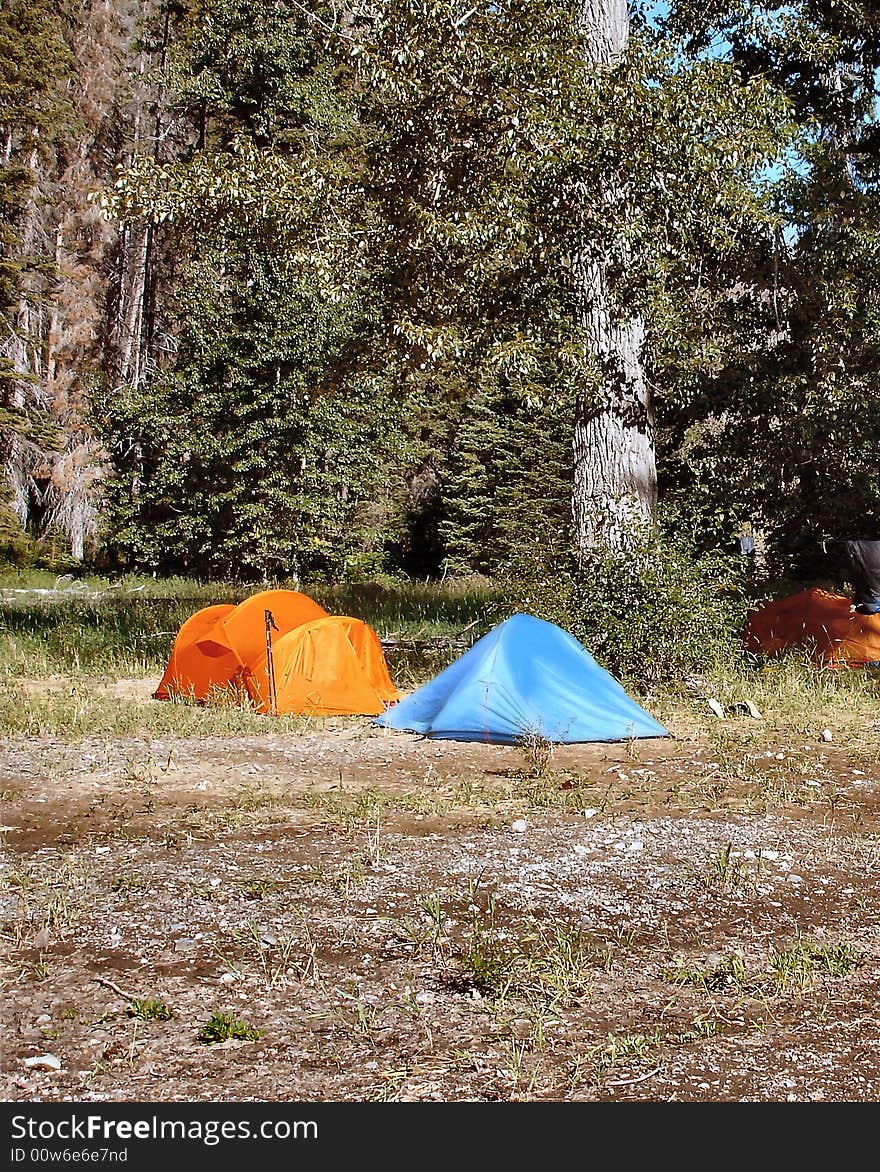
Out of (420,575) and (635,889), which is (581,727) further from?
(420,575)

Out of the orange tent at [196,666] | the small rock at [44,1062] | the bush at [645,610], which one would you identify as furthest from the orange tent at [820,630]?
the small rock at [44,1062]

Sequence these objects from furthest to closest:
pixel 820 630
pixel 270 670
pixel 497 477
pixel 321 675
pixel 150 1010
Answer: pixel 497 477 → pixel 820 630 → pixel 321 675 → pixel 270 670 → pixel 150 1010

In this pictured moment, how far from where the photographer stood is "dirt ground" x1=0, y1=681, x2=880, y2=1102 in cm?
374

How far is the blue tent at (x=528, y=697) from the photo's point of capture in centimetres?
920

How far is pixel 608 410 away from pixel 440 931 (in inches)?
310

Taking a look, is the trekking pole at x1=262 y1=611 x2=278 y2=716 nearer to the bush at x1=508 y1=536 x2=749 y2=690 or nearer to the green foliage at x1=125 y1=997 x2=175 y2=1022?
the bush at x1=508 y1=536 x2=749 y2=690

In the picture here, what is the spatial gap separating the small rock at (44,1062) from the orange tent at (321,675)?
21.8ft

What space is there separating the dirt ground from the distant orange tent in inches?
82.9

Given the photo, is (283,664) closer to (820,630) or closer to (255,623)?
(255,623)

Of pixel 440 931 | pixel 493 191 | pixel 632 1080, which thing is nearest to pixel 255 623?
pixel 493 191

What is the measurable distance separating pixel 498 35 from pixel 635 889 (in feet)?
26.3

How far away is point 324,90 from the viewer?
2823cm

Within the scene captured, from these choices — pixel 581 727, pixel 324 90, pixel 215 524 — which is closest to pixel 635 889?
pixel 581 727

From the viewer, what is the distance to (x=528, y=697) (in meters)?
9.30
